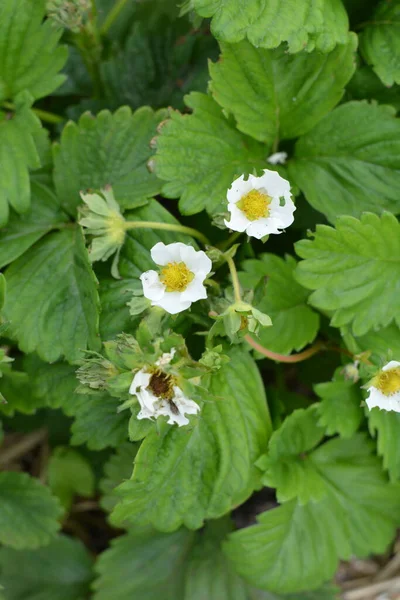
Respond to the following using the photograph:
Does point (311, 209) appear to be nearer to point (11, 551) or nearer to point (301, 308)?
point (301, 308)

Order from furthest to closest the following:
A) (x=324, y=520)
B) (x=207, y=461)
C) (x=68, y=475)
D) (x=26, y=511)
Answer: (x=68, y=475) → (x=26, y=511) → (x=324, y=520) → (x=207, y=461)

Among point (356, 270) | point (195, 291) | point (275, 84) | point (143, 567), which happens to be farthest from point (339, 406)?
point (143, 567)

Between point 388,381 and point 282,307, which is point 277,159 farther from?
point 388,381

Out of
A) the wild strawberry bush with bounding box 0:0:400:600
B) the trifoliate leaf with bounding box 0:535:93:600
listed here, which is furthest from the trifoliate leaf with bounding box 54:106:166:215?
the trifoliate leaf with bounding box 0:535:93:600

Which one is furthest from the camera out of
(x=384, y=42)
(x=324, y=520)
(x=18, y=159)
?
(x=324, y=520)

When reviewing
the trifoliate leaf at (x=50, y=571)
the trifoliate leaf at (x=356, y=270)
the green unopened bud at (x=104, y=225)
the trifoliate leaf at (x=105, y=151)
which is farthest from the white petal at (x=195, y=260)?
the trifoliate leaf at (x=50, y=571)

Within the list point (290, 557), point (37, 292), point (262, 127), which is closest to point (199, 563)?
point (290, 557)
